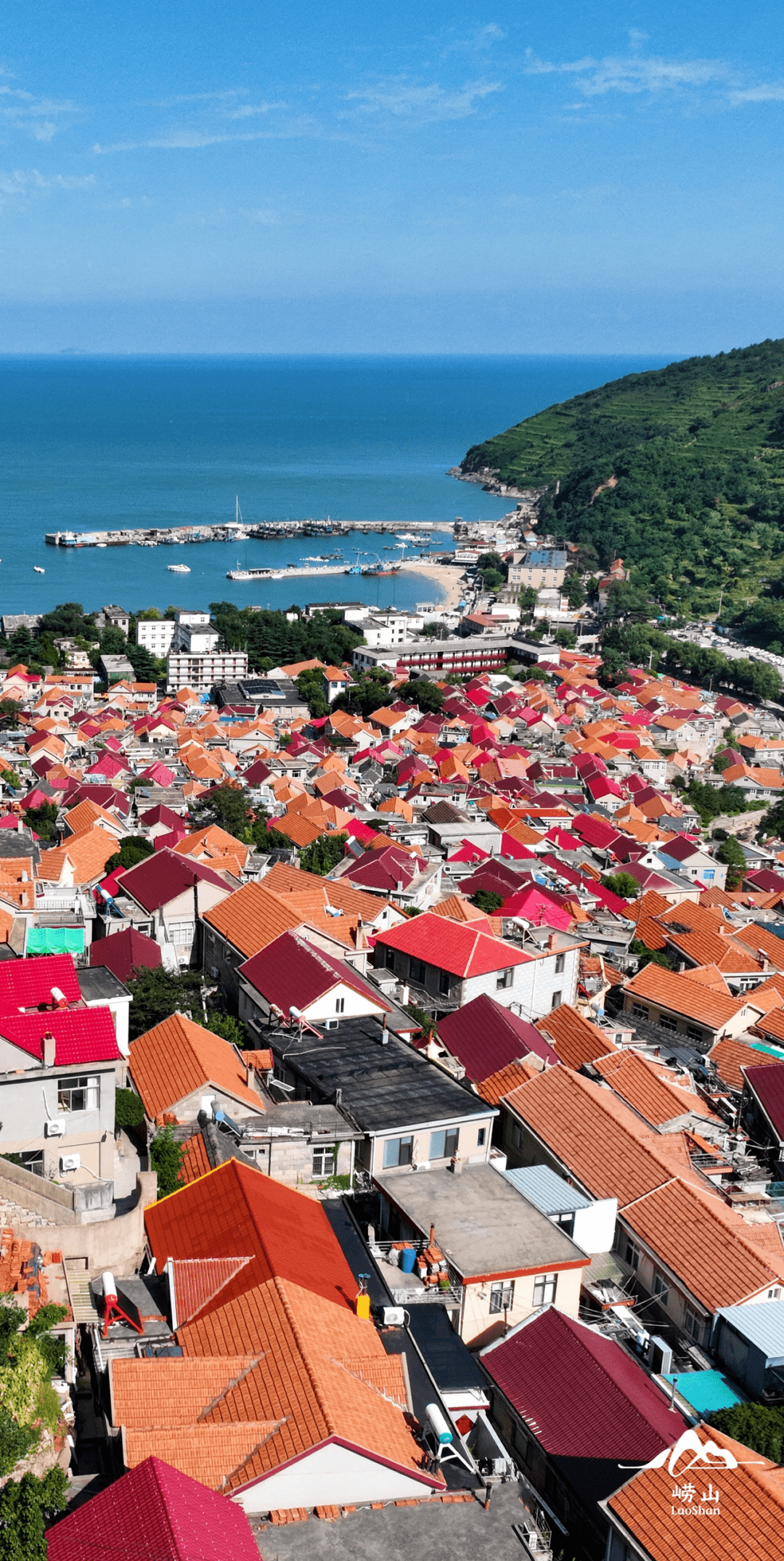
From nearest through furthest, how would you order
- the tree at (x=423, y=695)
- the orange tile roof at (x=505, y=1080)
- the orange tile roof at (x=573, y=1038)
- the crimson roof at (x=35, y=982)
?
the crimson roof at (x=35, y=982)
the orange tile roof at (x=505, y=1080)
the orange tile roof at (x=573, y=1038)
the tree at (x=423, y=695)

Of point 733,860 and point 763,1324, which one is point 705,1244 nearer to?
point 763,1324

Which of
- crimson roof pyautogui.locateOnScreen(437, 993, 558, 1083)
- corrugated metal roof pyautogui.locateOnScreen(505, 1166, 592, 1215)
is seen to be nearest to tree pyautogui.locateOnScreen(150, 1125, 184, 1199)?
corrugated metal roof pyautogui.locateOnScreen(505, 1166, 592, 1215)

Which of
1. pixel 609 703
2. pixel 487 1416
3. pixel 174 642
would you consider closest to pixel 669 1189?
pixel 487 1416

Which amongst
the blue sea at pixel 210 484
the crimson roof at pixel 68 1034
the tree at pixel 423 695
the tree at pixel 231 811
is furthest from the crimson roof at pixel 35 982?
the blue sea at pixel 210 484

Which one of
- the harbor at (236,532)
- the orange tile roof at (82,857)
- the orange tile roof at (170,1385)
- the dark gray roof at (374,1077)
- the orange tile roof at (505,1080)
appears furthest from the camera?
the harbor at (236,532)

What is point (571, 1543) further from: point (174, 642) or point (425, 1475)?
point (174, 642)

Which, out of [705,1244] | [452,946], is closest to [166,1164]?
[705,1244]

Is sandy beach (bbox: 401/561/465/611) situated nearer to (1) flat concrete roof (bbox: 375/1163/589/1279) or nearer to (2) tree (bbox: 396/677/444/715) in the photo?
(2) tree (bbox: 396/677/444/715)

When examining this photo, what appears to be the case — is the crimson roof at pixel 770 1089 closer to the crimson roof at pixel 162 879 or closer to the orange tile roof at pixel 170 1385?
the crimson roof at pixel 162 879
